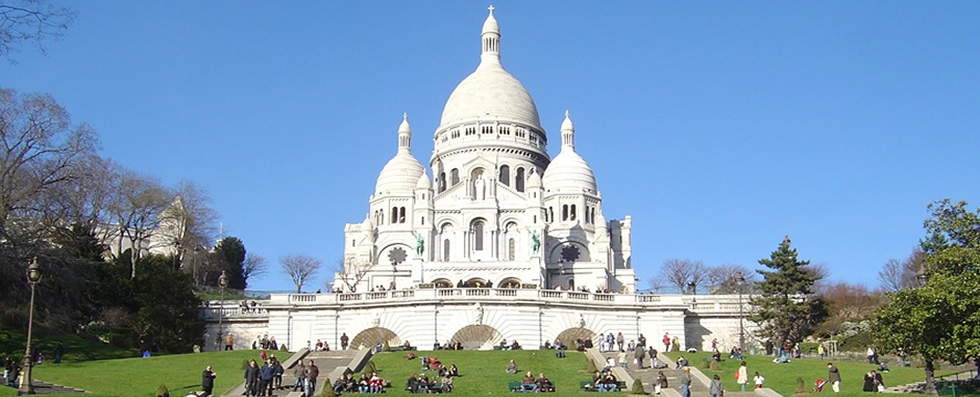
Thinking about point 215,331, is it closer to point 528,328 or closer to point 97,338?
point 97,338

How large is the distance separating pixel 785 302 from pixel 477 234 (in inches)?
1411

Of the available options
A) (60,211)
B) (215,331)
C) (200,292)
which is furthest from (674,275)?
(60,211)

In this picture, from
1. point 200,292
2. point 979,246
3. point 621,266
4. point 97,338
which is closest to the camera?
point 979,246

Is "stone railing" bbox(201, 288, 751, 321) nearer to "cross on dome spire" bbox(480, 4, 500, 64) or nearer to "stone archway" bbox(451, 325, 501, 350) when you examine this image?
"stone archway" bbox(451, 325, 501, 350)

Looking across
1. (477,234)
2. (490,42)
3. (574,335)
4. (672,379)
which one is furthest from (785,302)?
(490,42)

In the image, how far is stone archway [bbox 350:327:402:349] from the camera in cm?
5981

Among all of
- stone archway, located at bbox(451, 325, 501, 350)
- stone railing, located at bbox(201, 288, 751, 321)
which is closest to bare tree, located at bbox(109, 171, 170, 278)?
stone railing, located at bbox(201, 288, 751, 321)

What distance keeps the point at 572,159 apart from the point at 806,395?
225 feet

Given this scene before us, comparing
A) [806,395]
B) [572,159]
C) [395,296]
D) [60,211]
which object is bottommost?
[806,395]

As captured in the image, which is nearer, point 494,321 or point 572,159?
point 494,321

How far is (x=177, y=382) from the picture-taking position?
40.4m

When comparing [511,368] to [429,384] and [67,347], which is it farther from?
[67,347]

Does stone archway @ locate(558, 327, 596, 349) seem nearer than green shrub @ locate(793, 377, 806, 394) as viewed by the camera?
No

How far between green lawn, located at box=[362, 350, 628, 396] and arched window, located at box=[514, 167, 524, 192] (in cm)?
5574
